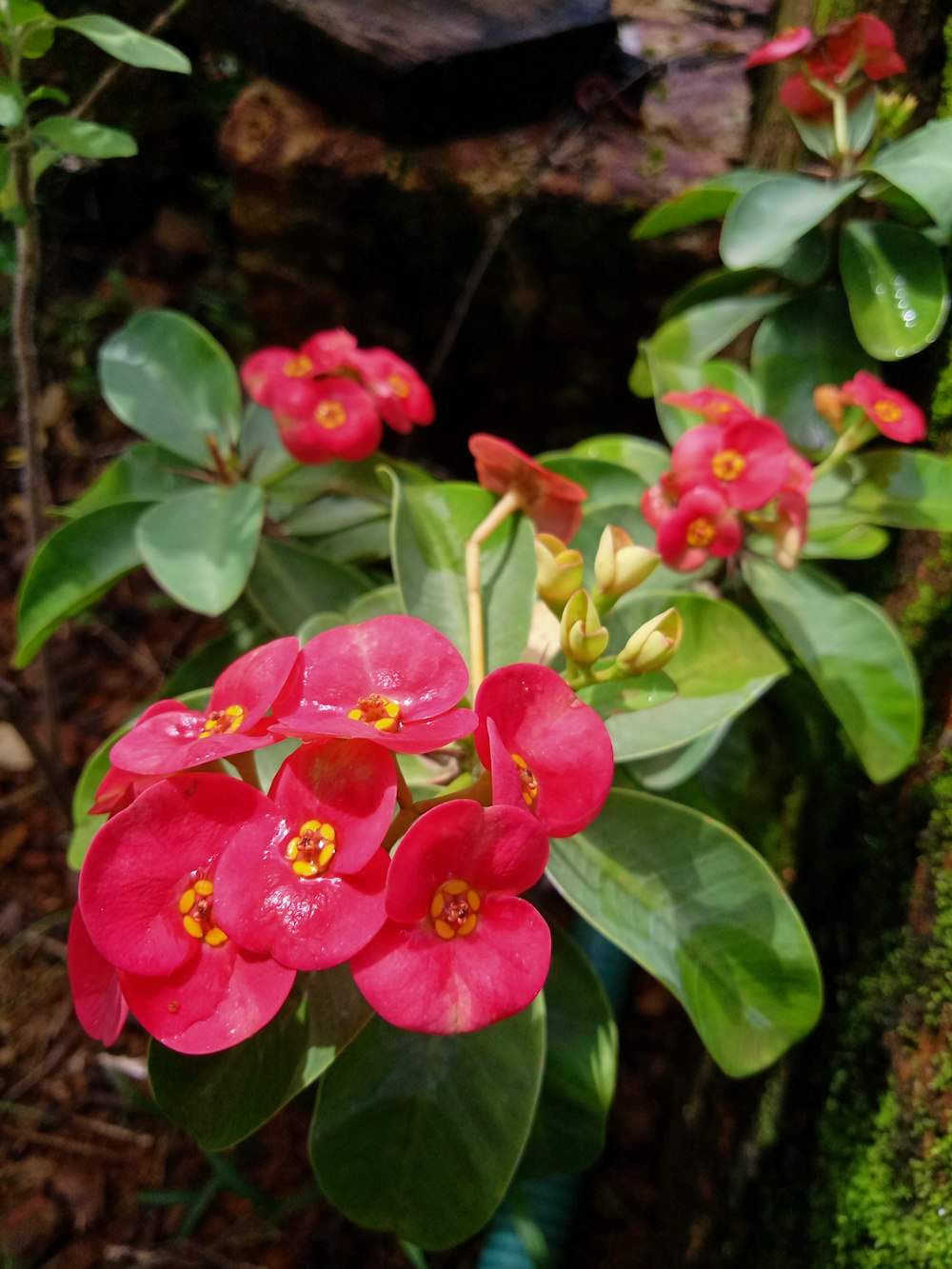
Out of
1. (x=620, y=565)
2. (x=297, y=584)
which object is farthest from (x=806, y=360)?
(x=297, y=584)

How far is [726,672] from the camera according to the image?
36.6 inches

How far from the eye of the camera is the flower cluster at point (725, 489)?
930mm

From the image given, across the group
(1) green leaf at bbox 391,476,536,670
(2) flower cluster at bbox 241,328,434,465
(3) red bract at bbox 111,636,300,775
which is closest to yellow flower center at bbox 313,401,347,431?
(2) flower cluster at bbox 241,328,434,465

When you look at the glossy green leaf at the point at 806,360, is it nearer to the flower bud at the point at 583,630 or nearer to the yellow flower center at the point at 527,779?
the flower bud at the point at 583,630

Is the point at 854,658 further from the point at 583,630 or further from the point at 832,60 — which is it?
the point at 832,60

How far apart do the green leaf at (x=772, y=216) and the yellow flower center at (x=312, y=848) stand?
85 cm

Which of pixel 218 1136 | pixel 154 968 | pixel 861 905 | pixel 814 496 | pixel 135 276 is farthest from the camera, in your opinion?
pixel 135 276

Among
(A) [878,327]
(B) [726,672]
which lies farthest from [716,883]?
(A) [878,327]

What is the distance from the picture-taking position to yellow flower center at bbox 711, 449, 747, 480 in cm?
94

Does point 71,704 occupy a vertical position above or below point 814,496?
below

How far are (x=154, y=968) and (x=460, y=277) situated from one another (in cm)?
128

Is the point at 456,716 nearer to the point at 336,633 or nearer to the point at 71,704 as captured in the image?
the point at 336,633

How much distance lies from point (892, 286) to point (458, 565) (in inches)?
25.4

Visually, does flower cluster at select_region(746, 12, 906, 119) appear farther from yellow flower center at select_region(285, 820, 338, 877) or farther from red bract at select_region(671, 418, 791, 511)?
yellow flower center at select_region(285, 820, 338, 877)
